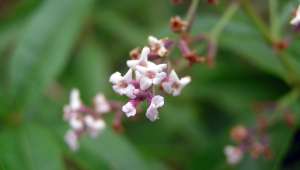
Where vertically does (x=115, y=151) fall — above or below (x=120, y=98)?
below

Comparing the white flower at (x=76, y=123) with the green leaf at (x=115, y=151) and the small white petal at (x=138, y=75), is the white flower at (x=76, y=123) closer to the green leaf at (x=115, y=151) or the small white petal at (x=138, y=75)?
the green leaf at (x=115, y=151)

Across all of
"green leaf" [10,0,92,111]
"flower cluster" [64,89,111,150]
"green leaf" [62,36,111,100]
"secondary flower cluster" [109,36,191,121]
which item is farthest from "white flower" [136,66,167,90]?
"green leaf" [62,36,111,100]

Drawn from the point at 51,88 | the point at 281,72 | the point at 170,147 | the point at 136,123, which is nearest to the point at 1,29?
the point at 51,88

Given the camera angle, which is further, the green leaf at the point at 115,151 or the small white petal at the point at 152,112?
the green leaf at the point at 115,151

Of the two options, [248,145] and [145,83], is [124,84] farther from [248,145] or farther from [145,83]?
[248,145]

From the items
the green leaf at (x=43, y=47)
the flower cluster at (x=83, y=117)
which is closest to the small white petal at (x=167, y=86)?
the flower cluster at (x=83, y=117)

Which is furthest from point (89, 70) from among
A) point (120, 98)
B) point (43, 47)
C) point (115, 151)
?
point (115, 151)

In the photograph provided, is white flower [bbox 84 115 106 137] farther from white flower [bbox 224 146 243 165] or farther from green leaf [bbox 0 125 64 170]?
white flower [bbox 224 146 243 165]
